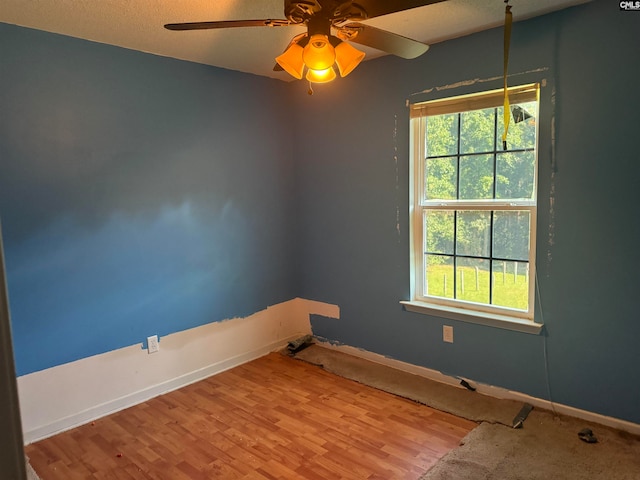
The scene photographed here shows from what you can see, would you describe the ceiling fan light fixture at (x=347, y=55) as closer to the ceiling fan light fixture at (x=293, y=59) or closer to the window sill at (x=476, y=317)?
the ceiling fan light fixture at (x=293, y=59)

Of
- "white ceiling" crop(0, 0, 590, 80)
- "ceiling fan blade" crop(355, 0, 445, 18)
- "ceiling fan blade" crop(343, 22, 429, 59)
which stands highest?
"white ceiling" crop(0, 0, 590, 80)

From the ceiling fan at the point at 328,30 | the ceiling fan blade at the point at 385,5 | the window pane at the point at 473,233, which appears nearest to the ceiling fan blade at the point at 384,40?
the ceiling fan at the point at 328,30

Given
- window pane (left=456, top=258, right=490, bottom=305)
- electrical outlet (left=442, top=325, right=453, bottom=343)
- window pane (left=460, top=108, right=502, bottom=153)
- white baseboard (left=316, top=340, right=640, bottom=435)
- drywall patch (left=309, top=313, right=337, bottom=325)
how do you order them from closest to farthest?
white baseboard (left=316, top=340, right=640, bottom=435)
window pane (left=460, top=108, right=502, bottom=153)
window pane (left=456, top=258, right=490, bottom=305)
electrical outlet (left=442, top=325, right=453, bottom=343)
drywall patch (left=309, top=313, right=337, bottom=325)

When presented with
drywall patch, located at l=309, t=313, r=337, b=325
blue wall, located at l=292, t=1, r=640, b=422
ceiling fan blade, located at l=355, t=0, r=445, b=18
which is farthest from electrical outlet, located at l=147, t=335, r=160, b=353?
ceiling fan blade, located at l=355, t=0, r=445, b=18

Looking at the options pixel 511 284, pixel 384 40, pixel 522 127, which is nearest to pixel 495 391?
pixel 511 284

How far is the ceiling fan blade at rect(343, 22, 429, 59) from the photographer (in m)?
1.85

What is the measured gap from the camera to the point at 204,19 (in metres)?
2.40

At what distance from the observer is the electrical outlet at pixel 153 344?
120 inches

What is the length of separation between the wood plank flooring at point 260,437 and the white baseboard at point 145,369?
0.29 ft

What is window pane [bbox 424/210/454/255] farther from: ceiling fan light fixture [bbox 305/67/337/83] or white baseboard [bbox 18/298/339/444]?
ceiling fan light fixture [bbox 305/67/337/83]

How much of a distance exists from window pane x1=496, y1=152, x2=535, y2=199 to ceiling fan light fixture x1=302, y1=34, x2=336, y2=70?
4.91 ft

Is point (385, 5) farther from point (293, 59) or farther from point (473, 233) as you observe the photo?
point (473, 233)

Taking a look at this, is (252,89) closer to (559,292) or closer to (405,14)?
(405,14)

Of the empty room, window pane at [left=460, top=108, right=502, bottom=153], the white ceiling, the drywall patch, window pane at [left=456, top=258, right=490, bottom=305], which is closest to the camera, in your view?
the white ceiling
